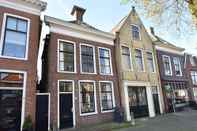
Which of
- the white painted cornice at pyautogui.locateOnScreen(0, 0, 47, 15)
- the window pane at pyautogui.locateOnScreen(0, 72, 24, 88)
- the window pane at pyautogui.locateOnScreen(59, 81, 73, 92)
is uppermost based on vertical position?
the white painted cornice at pyautogui.locateOnScreen(0, 0, 47, 15)

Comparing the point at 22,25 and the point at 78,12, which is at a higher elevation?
the point at 78,12

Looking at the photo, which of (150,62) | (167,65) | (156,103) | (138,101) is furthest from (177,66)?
(138,101)

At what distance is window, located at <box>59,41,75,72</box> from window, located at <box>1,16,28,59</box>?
8.36 feet

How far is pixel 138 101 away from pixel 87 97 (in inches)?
213

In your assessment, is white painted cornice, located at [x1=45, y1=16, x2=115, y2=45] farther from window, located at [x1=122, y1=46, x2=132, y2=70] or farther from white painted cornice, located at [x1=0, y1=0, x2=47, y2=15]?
window, located at [x1=122, y1=46, x2=132, y2=70]

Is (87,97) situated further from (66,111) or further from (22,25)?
(22,25)

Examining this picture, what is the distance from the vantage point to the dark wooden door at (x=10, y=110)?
27.0ft

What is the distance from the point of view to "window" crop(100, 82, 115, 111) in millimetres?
12522

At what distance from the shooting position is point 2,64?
862 cm

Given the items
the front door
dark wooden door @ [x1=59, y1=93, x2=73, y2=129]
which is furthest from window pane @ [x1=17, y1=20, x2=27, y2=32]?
the front door

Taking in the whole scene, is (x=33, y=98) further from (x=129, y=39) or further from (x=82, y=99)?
(x=129, y=39)

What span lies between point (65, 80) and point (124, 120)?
576 centimetres

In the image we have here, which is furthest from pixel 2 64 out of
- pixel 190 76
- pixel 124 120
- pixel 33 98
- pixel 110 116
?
pixel 190 76

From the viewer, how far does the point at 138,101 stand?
48.3 feet
